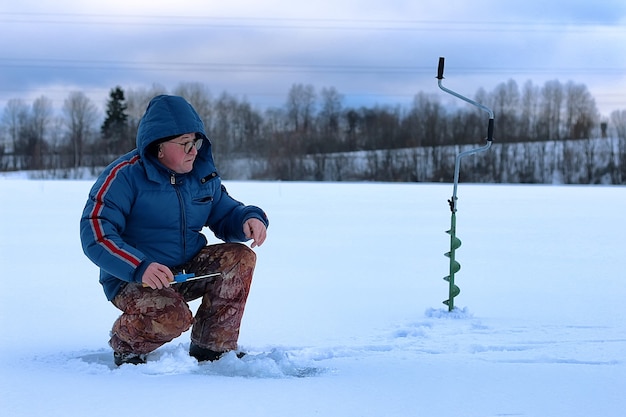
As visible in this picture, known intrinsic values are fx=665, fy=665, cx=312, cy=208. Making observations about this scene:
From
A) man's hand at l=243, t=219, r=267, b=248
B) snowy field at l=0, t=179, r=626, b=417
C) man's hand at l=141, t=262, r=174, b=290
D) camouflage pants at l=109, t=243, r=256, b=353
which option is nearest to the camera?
snowy field at l=0, t=179, r=626, b=417

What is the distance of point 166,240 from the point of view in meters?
2.49

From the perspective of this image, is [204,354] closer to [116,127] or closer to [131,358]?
[131,358]

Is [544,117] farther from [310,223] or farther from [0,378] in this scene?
[0,378]

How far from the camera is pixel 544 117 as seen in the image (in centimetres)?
4981

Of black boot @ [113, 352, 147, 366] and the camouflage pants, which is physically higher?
the camouflage pants

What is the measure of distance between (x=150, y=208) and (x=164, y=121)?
32 centimetres

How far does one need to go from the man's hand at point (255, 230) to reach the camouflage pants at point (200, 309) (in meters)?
0.05

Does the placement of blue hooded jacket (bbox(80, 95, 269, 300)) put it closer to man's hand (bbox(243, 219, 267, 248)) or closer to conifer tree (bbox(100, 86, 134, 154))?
man's hand (bbox(243, 219, 267, 248))

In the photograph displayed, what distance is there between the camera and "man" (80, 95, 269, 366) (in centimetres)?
225

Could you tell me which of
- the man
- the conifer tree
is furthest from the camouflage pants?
the conifer tree

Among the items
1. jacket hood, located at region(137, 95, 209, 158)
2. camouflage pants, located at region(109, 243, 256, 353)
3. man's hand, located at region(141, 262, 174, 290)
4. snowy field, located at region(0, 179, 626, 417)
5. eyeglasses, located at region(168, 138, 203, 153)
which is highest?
jacket hood, located at region(137, 95, 209, 158)

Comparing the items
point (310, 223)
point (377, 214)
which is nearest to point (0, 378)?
point (310, 223)

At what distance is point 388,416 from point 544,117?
51475 mm

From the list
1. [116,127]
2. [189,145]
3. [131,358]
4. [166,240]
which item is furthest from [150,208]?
[116,127]
